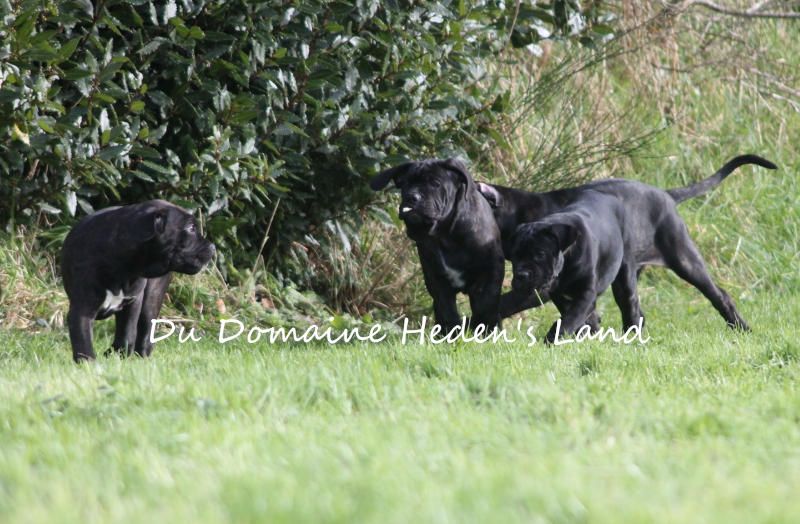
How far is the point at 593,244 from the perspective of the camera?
726cm

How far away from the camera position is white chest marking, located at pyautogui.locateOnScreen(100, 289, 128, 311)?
6367mm

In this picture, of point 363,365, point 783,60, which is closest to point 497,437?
point 363,365

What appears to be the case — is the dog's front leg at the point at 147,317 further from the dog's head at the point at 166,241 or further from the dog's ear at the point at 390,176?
the dog's ear at the point at 390,176

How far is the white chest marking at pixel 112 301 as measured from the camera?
20.9ft

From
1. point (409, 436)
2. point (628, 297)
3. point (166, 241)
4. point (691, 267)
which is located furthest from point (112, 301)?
point (691, 267)

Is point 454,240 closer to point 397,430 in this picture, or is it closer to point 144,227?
point 144,227

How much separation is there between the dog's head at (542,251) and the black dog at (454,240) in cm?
52

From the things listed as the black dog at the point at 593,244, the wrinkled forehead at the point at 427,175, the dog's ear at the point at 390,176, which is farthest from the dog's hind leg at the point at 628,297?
the dog's ear at the point at 390,176

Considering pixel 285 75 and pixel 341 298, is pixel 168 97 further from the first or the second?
pixel 341 298

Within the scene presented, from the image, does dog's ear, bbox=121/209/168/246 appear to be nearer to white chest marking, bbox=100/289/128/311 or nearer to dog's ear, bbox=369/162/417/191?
white chest marking, bbox=100/289/128/311

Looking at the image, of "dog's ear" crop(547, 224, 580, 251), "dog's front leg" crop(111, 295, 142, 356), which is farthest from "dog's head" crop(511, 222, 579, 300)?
"dog's front leg" crop(111, 295, 142, 356)

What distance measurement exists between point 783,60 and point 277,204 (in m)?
7.71

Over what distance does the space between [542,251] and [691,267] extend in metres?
1.86

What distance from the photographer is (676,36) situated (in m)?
12.4
